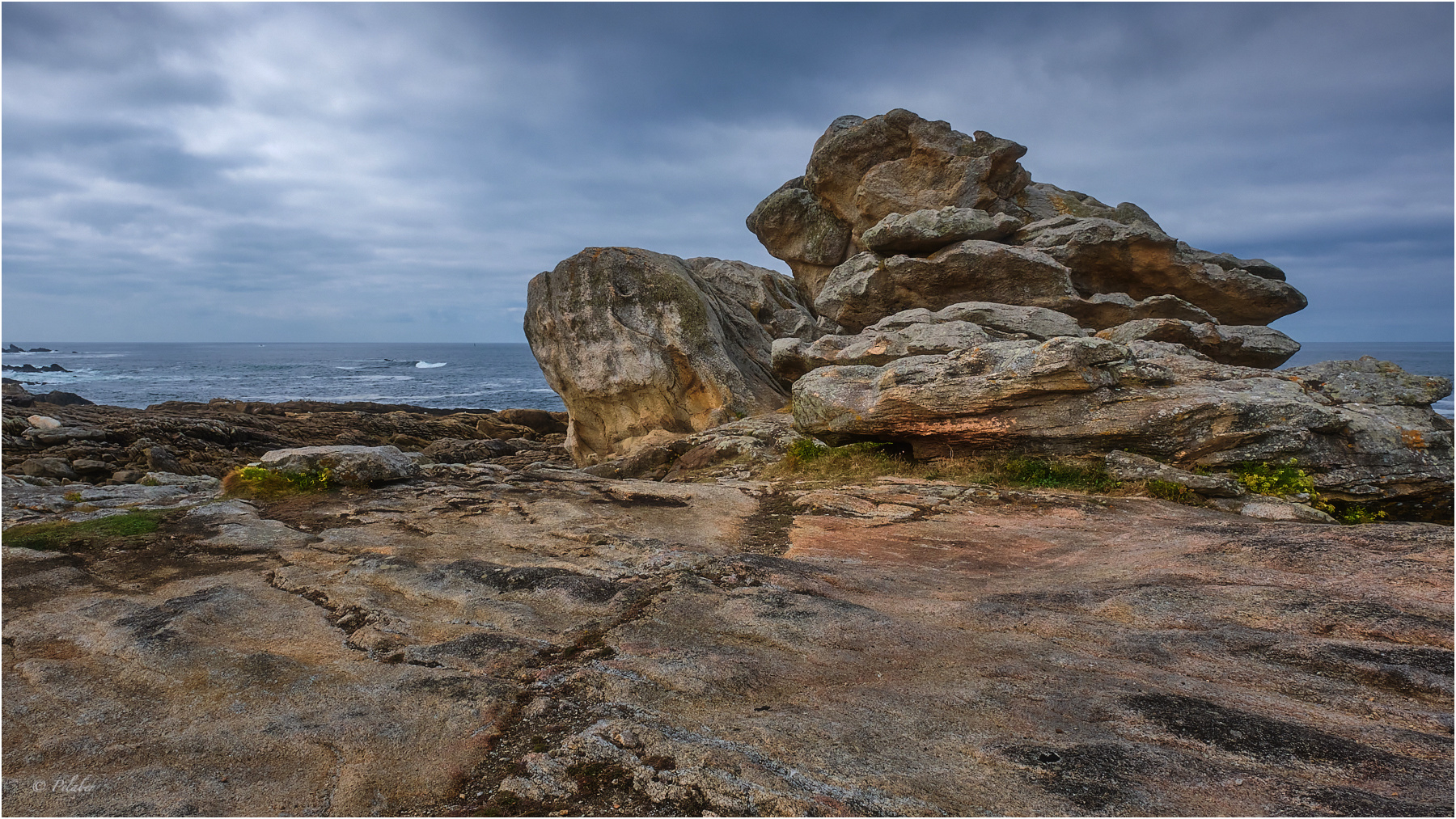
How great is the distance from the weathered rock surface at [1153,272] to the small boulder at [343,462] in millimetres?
19647

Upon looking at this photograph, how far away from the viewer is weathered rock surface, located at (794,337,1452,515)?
11992 millimetres

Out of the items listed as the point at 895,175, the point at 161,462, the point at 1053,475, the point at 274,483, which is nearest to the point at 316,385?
the point at 161,462

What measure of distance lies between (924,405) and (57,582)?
1331 cm

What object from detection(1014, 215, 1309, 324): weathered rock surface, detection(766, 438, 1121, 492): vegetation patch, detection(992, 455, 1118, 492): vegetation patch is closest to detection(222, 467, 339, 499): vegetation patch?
detection(766, 438, 1121, 492): vegetation patch

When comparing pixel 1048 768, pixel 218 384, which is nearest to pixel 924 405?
pixel 1048 768

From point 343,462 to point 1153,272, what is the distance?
917 inches

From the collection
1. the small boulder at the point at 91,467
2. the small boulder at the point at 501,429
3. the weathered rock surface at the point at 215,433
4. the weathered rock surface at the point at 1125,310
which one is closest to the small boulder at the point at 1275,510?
the weathered rock surface at the point at 1125,310

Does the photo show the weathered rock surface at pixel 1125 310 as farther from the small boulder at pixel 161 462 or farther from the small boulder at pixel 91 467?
the small boulder at pixel 91 467

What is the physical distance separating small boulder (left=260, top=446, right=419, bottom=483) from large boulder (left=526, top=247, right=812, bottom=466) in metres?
11.0

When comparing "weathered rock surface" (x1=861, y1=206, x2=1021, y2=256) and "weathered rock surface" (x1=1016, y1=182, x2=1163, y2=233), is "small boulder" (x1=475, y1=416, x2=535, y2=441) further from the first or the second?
"weathered rock surface" (x1=1016, y1=182, x2=1163, y2=233)

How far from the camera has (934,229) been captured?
21922mm

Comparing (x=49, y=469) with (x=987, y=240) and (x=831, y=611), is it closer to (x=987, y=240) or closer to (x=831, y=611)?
(x=831, y=611)

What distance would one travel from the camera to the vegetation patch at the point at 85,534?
9297 mm

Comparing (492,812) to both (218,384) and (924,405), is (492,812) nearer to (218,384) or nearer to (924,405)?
(924,405)
